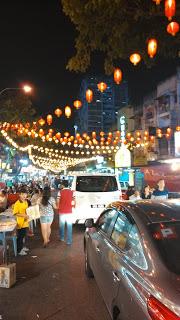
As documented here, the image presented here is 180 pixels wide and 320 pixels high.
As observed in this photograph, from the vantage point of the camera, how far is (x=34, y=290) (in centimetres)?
693

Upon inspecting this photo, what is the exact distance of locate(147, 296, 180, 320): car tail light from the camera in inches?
119

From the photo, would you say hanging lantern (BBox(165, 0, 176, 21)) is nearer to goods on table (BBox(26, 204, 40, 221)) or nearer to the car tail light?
goods on table (BBox(26, 204, 40, 221))

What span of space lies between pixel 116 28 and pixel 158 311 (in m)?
9.66

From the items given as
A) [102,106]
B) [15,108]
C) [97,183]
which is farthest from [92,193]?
[102,106]

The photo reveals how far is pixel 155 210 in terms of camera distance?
15.5 ft

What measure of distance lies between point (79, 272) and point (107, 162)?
189 ft

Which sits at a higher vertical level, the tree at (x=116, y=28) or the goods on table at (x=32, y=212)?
the tree at (x=116, y=28)

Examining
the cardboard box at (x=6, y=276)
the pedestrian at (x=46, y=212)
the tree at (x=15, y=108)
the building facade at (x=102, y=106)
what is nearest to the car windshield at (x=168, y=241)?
the cardboard box at (x=6, y=276)

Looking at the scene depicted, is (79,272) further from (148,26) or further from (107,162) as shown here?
(107,162)

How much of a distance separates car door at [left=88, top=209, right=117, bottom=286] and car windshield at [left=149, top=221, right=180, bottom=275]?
138 centimetres

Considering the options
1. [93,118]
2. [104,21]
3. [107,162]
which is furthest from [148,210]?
[93,118]

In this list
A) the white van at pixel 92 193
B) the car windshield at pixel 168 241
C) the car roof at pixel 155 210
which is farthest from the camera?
the white van at pixel 92 193

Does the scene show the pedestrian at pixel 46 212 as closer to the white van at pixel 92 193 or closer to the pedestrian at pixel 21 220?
the pedestrian at pixel 21 220

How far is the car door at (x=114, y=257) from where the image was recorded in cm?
446
